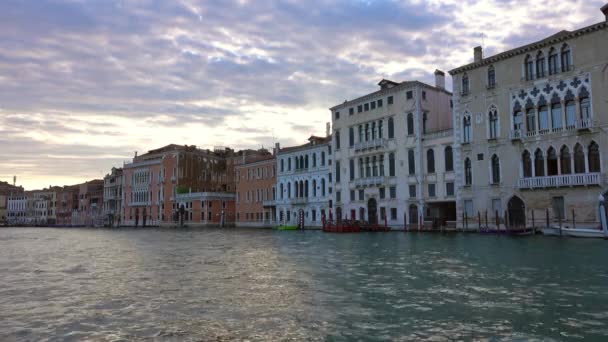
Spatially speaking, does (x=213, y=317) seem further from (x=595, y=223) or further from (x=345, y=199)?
(x=345, y=199)

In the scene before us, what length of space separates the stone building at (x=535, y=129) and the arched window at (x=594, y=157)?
0.04 meters

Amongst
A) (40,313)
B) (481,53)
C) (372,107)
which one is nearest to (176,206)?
(372,107)

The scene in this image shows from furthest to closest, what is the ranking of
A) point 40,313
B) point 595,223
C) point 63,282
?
point 595,223 < point 63,282 < point 40,313

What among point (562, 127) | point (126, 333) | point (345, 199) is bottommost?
point (126, 333)

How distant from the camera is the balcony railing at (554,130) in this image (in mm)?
25078

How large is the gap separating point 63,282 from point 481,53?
94.1 ft

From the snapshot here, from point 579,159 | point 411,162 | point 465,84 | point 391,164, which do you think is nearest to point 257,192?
point 391,164

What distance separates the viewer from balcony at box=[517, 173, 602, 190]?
24.7 metres

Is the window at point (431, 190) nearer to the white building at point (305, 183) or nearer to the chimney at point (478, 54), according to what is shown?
the chimney at point (478, 54)

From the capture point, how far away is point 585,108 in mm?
25672

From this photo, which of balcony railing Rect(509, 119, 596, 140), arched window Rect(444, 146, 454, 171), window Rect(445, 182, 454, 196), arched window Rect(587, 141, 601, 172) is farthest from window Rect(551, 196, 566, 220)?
arched window Rect(444, 146, 454, 171)

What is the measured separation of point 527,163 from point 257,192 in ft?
101

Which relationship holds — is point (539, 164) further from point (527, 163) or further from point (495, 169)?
point (495, 169)

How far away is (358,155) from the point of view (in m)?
40.0
